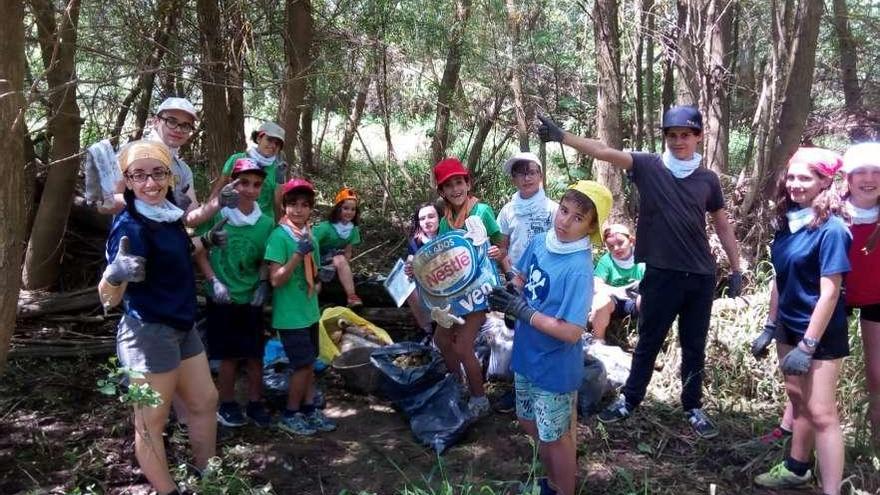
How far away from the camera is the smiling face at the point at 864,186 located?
10.6ft

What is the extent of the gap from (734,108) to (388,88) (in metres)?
5.18

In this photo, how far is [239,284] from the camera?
4.03 m

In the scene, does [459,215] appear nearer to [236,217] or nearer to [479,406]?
[479,406]

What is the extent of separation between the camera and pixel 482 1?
26.5 ft

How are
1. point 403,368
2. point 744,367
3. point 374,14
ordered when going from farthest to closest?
point 374,14 → point 744,367 → point 403,368

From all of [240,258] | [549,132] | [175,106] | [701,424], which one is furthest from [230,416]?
[701,424]

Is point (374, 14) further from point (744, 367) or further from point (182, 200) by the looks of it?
point (744, 367)

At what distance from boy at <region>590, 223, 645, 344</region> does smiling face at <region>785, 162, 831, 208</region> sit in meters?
1.91

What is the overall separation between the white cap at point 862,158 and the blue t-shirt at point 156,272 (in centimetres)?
315

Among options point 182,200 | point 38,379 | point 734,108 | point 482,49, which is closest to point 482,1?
point 482,49

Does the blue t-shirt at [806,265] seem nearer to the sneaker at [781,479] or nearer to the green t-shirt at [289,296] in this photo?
the sneaker at [781,479]

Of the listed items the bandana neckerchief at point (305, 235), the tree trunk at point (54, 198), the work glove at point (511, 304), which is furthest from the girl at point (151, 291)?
the tree trunk at point (54, 198)

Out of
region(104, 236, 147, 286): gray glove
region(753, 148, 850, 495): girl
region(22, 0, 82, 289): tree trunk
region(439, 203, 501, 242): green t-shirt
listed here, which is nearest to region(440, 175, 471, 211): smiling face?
region(439, 203, 501, 242): green t-shirt

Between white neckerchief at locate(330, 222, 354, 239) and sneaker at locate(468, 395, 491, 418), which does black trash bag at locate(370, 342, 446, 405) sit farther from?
white neckerchief at locate(330, 222, 354, 239)
